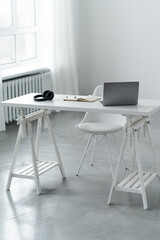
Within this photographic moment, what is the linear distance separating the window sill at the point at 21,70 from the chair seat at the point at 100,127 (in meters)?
2.42

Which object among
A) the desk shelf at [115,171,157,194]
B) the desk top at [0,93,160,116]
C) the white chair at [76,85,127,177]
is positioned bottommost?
the desk shelf at [115,171,157,194]

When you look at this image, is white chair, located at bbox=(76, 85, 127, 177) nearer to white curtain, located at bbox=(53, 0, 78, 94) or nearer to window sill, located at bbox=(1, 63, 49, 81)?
window sill, located at bbox=(1, 63, 49, 81)

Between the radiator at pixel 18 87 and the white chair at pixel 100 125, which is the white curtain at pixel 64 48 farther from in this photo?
the white chair at pixel 100 125

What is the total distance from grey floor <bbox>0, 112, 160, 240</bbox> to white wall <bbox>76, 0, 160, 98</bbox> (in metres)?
2.75

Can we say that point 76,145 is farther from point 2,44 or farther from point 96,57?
point 96,57

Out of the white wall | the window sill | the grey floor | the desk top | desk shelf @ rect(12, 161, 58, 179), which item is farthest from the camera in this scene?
the white wall

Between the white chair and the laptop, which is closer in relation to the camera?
the laptop

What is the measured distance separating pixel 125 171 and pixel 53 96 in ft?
3.44

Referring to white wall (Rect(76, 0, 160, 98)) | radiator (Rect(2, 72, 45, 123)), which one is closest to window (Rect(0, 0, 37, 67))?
radiator (Rect(2, 72, 45, 123))

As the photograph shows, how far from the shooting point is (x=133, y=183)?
13.9 feet

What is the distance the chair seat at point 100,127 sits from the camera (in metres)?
4.57

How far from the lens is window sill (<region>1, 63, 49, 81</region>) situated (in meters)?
6.98

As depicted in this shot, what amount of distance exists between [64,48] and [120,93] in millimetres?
3775

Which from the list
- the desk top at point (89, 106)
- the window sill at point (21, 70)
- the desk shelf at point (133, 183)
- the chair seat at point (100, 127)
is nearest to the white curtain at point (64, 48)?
the window sill at point (21, 70)
